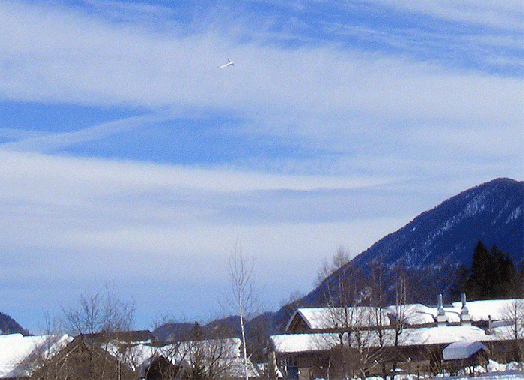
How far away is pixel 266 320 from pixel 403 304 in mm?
12732

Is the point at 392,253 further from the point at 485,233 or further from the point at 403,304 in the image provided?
the point at 403,304

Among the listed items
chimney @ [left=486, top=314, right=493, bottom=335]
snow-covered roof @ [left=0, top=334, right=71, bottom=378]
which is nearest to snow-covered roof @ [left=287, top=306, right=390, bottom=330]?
chimney @ [left=486, top=314, right=493, bottom=335]

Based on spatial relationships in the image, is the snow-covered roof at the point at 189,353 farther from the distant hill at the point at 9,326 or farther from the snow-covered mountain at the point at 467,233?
the snow-covered mountain at the point at 467,233

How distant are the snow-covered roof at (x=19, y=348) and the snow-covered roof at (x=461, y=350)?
84.6ft

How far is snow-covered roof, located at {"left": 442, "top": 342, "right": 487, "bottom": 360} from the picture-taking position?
49.0 metres

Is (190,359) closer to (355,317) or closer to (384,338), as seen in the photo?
(355,317)

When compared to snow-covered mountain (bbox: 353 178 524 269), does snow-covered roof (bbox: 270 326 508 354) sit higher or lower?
lower

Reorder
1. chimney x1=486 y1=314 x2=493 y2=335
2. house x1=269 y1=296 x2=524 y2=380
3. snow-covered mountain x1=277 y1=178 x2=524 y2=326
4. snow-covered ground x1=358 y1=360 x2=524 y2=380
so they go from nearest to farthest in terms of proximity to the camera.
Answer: snow-covered ground x1=358 y1=360 x2=524 y2=380
house x1=269 y1=296 x2=524 y2=380
chimney x1=486 y1=314 x2=493 y2=335
snow-covered mountain x1=277 y1=178 x2=524 y2=326

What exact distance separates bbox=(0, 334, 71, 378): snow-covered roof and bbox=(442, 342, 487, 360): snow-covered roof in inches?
1016

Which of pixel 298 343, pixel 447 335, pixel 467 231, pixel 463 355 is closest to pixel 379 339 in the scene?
pixel 463 355

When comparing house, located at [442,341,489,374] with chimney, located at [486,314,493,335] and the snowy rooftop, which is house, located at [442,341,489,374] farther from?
chimney, located at [486,314,493,335]

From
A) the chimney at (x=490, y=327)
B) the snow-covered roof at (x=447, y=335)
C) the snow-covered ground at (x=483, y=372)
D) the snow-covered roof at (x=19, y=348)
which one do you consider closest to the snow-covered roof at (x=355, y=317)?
the snow-covered ground at (x=483, y=372)

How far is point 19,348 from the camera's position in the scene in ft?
145

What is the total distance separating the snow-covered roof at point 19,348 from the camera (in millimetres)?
37094
